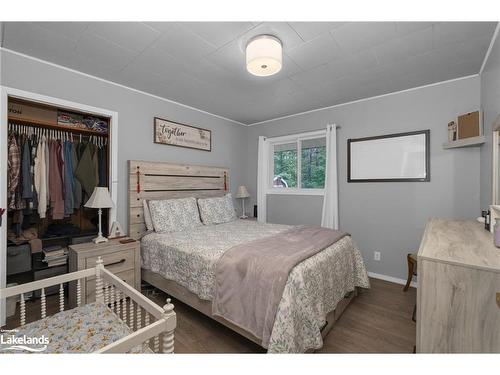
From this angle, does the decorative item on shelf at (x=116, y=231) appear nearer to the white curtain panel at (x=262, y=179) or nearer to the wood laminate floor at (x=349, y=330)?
the wood laminate floor at (x=349, y=330)

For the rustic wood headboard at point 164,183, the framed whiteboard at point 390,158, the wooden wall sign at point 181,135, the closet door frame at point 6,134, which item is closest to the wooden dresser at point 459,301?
the framed whiteboard at point 390,158

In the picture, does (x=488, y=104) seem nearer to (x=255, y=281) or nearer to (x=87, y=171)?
(x=255, y=281)

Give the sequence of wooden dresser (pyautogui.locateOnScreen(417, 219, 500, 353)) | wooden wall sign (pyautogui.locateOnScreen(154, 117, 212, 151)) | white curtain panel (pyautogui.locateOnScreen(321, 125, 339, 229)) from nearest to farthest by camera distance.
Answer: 1. wooden dresser (pyautogui.locateOnScreen(417, 219, 500, 353))
2. wooden wall sign (pyautogui.locateOnScreen(154, 117, 212, 151))
3. white curtain panel (pyautogui.locateOnScreen(321, 125, 339, 229))

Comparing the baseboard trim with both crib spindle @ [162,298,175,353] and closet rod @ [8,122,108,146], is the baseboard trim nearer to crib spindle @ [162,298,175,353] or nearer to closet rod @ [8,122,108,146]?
crib spindle @ [162,298,175,353]

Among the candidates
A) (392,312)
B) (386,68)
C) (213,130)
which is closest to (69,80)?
(213,130)

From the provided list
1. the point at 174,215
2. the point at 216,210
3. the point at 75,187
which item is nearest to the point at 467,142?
the point at 216,210

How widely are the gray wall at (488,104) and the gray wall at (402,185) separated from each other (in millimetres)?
205

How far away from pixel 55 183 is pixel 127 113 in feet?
3.56

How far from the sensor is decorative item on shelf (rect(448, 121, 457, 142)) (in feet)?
7.75

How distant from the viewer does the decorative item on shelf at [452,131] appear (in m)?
2.36

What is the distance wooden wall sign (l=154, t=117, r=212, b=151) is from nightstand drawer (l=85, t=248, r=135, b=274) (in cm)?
146

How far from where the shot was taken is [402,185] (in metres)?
2.87

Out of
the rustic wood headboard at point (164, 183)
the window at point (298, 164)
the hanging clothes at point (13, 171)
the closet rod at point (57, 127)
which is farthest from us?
the window at point (298, 164)

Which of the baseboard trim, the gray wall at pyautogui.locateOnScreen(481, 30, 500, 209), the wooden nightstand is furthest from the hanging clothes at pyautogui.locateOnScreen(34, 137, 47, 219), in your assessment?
the gray wall at pyautogui.locateOnScreen(481, 30, 500, 209)
